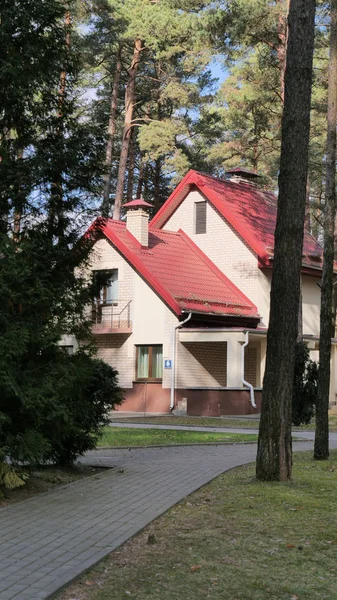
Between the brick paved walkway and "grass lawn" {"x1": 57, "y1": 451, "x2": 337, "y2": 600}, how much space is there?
0.18m

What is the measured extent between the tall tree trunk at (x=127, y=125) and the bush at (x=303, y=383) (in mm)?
21855

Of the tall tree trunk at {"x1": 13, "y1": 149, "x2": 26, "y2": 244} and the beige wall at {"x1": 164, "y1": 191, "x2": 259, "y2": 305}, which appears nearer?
the tall tree trunk at {"x1": 13, "y1": 149, "x2": 26, "y2": 244}

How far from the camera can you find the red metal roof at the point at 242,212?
35469 millimetres

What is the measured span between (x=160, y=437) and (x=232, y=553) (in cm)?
1307

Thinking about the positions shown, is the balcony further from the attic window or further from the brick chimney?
the attic window

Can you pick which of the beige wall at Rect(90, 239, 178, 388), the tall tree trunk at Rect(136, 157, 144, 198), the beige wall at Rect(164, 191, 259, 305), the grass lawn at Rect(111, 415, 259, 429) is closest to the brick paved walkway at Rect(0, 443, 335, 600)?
the grass lawn at Rect(111, 415, 259, 429)

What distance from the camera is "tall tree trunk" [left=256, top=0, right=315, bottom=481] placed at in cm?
1098

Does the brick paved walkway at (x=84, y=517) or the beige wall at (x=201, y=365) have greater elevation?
the beige wall at (x=201, y=365)

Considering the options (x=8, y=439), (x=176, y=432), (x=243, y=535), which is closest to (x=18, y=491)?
(x=8, y=439)

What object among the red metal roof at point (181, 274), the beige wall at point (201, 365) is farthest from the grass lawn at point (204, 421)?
the red metal roof at point (181, 274)

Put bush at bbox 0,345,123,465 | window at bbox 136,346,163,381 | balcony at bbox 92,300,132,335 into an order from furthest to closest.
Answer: balcony at bbox 92,300,132,335
window at bbox 136,346,163,381
bush at bbox 0,345,123,465

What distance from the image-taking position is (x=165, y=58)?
44.7m

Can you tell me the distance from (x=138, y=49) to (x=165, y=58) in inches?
58.7

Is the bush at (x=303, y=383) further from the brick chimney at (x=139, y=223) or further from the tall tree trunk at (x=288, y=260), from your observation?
the tall tree trunk at (x=288, y=260)
